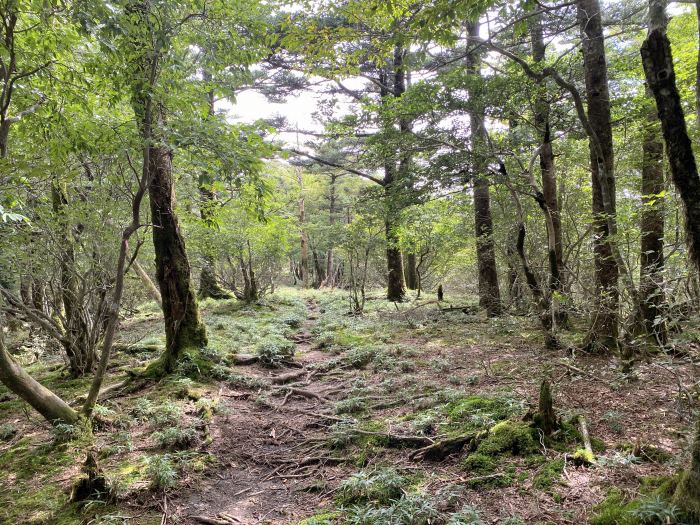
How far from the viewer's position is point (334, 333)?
33.7ft

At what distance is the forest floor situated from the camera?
123 inches

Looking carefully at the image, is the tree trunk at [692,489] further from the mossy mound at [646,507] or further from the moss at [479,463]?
the moss at [479,463]

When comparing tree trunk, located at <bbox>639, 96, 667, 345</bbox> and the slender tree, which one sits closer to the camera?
tree trunk, located at <bbox>639, 96, 667, 345</bbox>

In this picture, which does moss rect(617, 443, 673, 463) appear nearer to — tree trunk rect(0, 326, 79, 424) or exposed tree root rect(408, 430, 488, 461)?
exposed tree root rect(408, 430, 488, 461)

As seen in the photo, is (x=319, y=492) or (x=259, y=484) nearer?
(x=319, y=492)

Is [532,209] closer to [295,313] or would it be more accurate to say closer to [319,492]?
[295,313]

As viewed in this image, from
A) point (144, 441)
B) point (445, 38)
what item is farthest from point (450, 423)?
point (445, 38)

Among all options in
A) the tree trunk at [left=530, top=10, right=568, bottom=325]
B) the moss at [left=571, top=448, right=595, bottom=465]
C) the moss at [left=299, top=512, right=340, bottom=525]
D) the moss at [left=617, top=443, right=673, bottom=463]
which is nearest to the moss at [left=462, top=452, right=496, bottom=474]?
the moss at [left=571, top=448, right=595, bottom=465]

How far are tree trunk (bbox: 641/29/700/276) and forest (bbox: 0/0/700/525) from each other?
0.04ft

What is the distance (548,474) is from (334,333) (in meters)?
7.31

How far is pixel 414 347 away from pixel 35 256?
6.75 meters

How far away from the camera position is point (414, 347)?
27.4 ft

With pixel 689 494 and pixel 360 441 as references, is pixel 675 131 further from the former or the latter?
pixel 360 441

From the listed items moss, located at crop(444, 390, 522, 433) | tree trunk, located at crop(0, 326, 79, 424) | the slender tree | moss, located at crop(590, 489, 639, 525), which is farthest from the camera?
the slender tree
